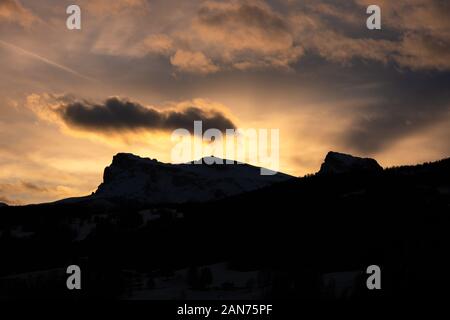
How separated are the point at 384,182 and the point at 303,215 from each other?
19.0 feet

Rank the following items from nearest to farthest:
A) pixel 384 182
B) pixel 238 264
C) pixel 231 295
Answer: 1. pixel 231 295
2. pixel 238 264
3. pixel 384 182

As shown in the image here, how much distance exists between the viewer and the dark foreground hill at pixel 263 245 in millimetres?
18359

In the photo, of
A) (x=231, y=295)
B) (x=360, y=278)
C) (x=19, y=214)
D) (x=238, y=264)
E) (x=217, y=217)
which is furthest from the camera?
(x=19, y=214)

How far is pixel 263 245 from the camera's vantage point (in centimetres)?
2744

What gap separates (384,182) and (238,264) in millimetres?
13075

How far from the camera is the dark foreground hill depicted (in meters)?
18.4

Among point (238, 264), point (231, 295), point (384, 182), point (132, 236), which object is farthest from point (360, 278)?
point (132, 236)

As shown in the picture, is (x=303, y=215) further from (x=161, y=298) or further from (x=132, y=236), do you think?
(x=161, y=298)

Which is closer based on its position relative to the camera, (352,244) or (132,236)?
(352,244)

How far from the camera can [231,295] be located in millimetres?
18656
